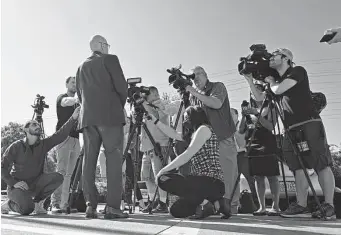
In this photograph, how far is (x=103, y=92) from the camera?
3.68m

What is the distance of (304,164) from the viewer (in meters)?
A: 3.63

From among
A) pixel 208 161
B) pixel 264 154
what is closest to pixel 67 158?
pixel 208 161

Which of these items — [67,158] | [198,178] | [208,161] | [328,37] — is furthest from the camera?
[67,158]

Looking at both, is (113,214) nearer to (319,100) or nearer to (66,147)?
(66,147)

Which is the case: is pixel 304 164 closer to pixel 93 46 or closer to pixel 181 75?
pixel 181 75

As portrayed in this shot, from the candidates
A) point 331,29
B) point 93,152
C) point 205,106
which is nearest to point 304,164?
point 205,106

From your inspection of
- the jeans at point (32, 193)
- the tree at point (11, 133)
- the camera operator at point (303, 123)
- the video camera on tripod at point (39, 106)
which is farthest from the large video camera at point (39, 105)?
the tree at point (11, 133)

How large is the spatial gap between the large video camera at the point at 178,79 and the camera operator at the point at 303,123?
832mm

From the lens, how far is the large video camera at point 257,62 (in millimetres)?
3566

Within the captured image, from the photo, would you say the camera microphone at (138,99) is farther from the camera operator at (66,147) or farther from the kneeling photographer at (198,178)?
the camera operator at (66,147)

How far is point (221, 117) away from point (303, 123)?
2.89 feet

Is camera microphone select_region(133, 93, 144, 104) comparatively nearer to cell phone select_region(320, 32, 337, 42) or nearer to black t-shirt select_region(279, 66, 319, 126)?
black t-shirt select_region(279, 66, 319, 126)

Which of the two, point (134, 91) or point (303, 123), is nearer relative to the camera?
point (303, 123)

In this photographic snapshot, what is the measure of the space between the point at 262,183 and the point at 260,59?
1666 millimetres
